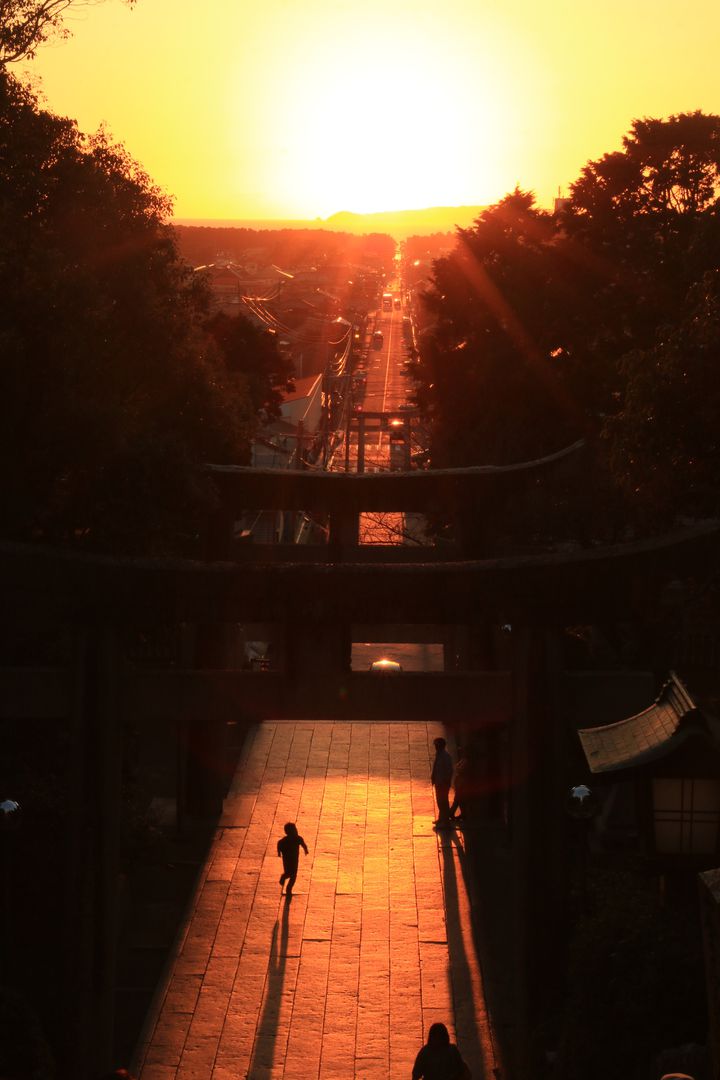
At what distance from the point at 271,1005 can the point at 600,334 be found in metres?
17.7

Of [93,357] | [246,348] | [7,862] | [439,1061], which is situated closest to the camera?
[439,1061]

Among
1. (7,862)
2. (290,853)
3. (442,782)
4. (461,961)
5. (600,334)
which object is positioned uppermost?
(600,334)

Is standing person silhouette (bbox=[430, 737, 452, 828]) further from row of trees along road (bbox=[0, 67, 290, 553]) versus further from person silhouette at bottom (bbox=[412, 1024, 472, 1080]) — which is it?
person silhouette at bottom (bbox=[412, 1024, 472, 1080])

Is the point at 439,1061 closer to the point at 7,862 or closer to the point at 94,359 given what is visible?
the point at 7,862

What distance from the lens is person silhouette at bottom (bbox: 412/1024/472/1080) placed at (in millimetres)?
10125

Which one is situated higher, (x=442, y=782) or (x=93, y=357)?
(x=93, y=357)

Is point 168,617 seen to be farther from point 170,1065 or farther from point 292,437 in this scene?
point 292,437

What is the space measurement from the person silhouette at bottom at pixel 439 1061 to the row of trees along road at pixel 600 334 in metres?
6.58

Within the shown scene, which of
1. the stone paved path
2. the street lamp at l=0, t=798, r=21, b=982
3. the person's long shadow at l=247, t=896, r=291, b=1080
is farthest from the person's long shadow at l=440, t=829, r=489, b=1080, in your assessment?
the street lamp at l=0, t=798, r=21, b=982

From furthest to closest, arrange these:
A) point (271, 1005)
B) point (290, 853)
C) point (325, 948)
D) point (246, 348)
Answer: point (246, 348) → point (290, 853) → point (325, 948) → point (271, 1005)

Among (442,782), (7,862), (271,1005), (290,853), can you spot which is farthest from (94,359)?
(442,782)

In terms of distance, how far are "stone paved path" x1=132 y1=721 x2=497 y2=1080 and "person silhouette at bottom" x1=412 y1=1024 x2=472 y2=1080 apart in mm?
2699

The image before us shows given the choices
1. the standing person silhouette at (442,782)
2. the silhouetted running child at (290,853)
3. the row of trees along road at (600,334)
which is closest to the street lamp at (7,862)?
the silhouetted running child at (290,853)

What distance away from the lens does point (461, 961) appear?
1567 cm
